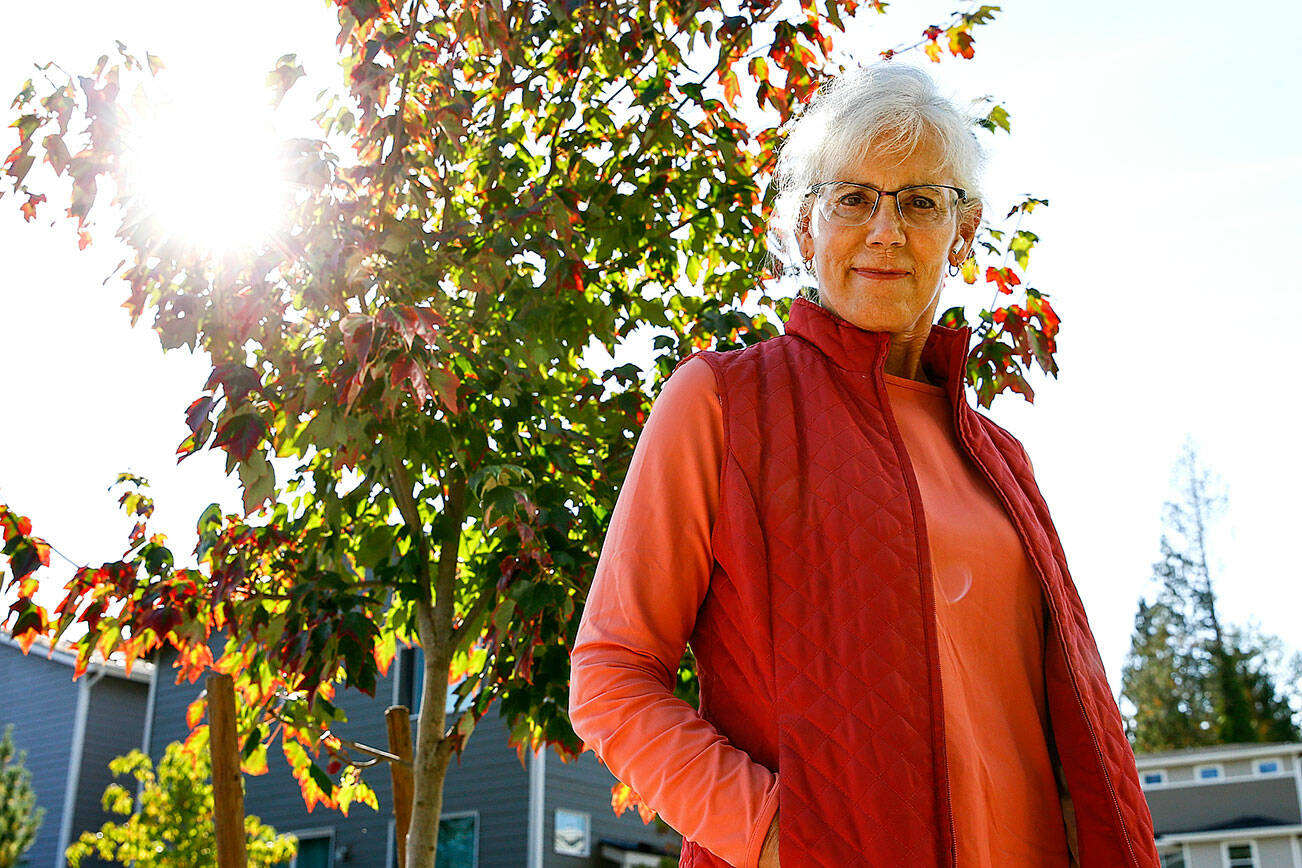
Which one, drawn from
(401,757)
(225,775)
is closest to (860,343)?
(225,775)

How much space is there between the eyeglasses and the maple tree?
1.47m

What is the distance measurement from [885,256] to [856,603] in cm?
56

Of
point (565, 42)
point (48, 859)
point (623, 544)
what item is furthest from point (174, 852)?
point (623, 544)

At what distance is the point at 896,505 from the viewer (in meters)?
1.39

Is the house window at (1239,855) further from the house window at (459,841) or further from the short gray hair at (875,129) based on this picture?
the short gray hair at (875,129)

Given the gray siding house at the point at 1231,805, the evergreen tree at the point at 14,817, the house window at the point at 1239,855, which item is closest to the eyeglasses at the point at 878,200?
the evergreen tree at the point at 14,817

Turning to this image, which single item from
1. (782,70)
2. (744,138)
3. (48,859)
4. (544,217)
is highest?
(782,70)

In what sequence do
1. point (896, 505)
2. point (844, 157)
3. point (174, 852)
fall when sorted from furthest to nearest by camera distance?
point (174, 852) < point (844, 157) < point (896, 505)

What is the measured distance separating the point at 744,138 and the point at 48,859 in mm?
19905

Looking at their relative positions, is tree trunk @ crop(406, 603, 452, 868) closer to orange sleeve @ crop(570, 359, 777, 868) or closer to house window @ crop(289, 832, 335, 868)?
orange sleeve @ crop(570, 359, 777, 868)

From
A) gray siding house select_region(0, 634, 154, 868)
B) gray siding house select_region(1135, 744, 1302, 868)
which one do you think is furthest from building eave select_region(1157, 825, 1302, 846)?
gray siding house select_region(0, 634, 154, 868)

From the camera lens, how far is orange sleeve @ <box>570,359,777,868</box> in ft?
4.08

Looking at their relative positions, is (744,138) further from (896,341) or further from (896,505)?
(896,505)

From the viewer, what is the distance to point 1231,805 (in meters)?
25.7
